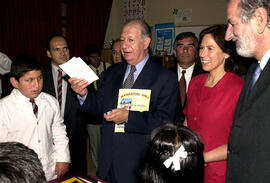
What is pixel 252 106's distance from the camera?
1.08 m

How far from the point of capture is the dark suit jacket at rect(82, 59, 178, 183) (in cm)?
160

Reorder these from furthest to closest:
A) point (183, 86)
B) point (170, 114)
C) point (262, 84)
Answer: point (183, 86) < point (170, 114) < point (262, 84)

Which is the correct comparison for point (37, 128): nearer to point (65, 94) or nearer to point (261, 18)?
point (65, 94)

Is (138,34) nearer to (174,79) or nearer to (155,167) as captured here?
(174,79)

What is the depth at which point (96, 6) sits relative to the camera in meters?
5.52

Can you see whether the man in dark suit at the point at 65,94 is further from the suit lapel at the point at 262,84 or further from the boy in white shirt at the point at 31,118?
the suit lapel at the point at 262,84

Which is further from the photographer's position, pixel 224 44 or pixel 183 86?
pixel 183 86

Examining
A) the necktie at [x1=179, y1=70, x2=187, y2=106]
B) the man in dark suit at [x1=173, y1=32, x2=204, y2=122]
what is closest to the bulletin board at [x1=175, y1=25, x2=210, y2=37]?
the man in dark suit at [x1=173, y1=32, x2=204, y2=122]

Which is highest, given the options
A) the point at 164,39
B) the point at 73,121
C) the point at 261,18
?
the point at 164,39

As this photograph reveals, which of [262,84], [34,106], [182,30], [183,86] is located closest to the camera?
[262,84]

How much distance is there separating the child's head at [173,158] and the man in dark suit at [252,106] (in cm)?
34

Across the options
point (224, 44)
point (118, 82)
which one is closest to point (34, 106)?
point (118, 82)

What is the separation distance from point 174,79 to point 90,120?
6.80 ft

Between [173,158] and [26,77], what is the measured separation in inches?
58.0
